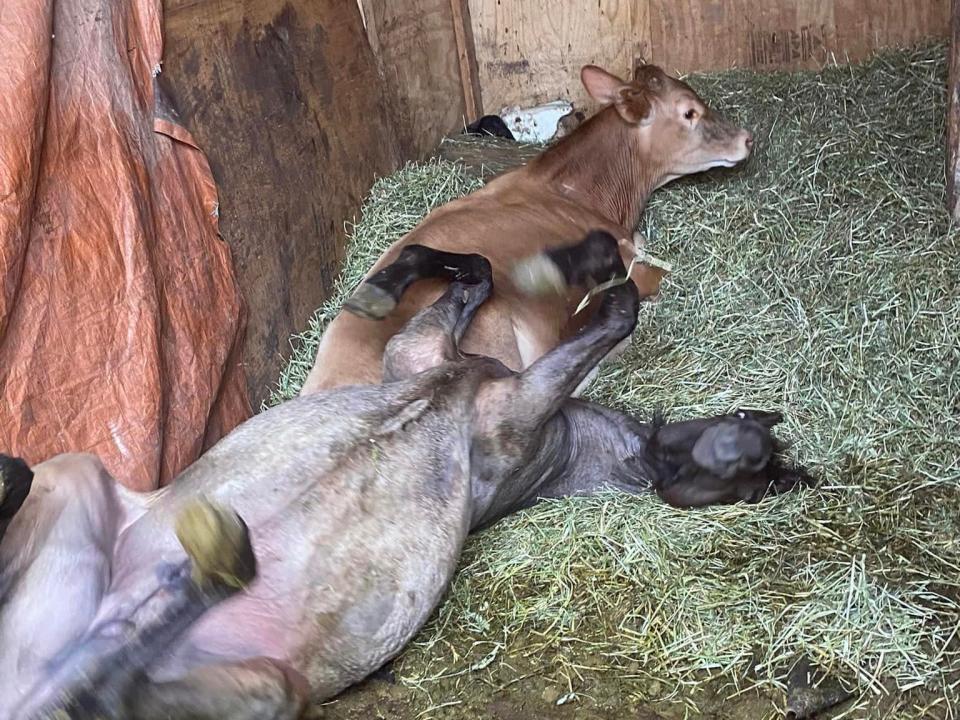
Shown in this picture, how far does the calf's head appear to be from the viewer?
20.9 ft

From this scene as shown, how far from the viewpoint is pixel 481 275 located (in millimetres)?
4992

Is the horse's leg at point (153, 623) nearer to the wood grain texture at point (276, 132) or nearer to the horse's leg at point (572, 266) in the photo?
the wood grain texture at point (276, 132)

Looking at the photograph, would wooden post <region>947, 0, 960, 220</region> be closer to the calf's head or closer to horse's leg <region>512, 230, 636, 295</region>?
the calf's head

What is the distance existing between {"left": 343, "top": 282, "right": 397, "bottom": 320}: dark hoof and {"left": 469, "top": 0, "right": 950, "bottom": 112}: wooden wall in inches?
132

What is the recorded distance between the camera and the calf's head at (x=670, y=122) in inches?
250

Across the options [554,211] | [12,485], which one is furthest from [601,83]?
[12,485]

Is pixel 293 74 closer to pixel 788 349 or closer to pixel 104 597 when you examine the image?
pixel 788 349

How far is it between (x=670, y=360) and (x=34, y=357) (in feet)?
9.41

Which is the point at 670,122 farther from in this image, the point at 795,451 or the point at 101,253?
the point at 101,253

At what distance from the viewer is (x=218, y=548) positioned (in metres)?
3.22

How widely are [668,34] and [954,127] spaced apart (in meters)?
2.61

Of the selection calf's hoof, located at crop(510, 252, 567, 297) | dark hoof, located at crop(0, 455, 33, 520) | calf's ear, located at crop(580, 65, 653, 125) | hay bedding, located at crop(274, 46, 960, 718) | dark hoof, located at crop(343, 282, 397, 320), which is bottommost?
hay bedding, located at crop(274, 46, 960, 718)

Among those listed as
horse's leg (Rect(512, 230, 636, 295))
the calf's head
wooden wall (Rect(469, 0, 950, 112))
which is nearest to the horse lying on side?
horse's leg (Rect(512, 230, 636, 295))

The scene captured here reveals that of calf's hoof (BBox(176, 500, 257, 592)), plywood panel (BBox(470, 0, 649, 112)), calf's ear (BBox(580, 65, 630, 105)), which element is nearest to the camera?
calf's hoof (BBox(176, 500, 257, 592))
